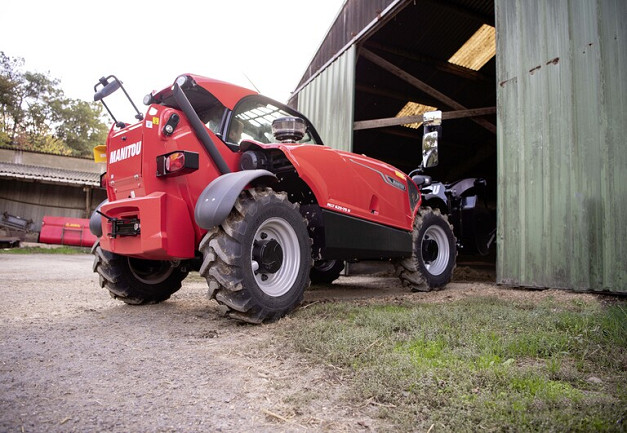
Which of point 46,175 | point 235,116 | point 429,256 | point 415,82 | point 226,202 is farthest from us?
point 46,175

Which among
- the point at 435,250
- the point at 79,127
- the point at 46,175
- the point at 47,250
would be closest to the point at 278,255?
the point at 435,250

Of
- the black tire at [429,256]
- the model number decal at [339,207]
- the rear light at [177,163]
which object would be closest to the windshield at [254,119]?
the rear light at [177,163]

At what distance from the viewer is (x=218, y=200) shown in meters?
2.96

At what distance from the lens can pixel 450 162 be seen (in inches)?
596

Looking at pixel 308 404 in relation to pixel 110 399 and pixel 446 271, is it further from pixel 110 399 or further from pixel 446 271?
pixel 446 271

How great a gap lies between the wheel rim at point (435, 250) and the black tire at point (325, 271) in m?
1.33

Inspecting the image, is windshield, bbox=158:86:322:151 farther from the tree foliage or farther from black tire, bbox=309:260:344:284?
the tree foliage

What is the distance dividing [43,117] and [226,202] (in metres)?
35.6

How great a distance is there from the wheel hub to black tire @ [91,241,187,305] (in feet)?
3.51

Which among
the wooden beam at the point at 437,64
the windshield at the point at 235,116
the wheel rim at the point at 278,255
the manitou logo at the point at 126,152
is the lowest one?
the wheel rim at the point at 278,255

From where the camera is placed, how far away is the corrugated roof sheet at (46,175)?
17747 millimetres

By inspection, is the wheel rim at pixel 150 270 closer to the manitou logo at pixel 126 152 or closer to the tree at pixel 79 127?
the manitou logo at pixel 126 152

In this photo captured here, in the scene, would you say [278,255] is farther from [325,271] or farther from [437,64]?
[437,64]

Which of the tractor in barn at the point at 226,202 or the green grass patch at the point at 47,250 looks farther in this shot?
the green grass patch at the point at 47,250
